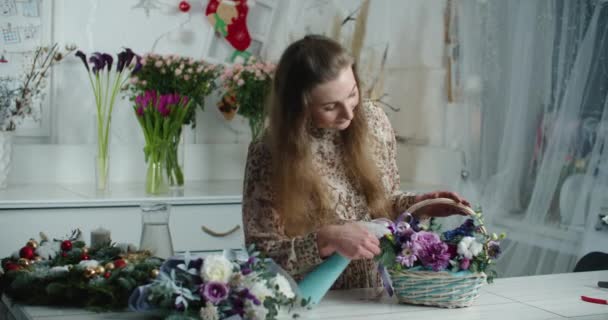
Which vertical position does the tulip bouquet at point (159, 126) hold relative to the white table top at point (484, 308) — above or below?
above

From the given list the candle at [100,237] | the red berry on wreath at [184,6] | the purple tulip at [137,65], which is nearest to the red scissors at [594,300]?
the candle at [100,237]

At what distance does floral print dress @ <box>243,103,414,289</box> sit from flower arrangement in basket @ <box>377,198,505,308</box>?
189mm

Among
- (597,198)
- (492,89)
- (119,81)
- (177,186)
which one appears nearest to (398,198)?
(597,198)

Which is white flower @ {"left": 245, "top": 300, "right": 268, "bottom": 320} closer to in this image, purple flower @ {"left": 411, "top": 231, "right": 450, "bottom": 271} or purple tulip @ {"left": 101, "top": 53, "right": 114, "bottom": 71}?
purple flower @ {"left": 411, "top": 231, "right": 450, "bottom": 271}

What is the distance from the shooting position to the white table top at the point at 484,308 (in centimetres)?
192

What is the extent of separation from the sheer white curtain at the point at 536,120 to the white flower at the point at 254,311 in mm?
1802

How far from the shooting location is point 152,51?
391 centimetres

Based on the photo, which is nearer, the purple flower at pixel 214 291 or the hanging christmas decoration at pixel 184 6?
the purple flower at pixel 214 291

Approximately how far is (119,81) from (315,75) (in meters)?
1.88

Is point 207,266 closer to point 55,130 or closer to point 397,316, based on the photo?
point 397,316

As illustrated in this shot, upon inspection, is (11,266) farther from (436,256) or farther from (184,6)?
(184,6)

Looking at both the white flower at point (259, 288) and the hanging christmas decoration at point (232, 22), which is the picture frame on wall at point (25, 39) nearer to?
the hanging christmas decoration at point (232, 22)

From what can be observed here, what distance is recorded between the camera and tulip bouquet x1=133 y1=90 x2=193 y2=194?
3.64 meters

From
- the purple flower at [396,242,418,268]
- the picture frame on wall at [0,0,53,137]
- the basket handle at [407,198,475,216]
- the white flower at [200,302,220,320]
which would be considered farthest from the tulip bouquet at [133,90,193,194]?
the white flower at [200,302,220,320]
